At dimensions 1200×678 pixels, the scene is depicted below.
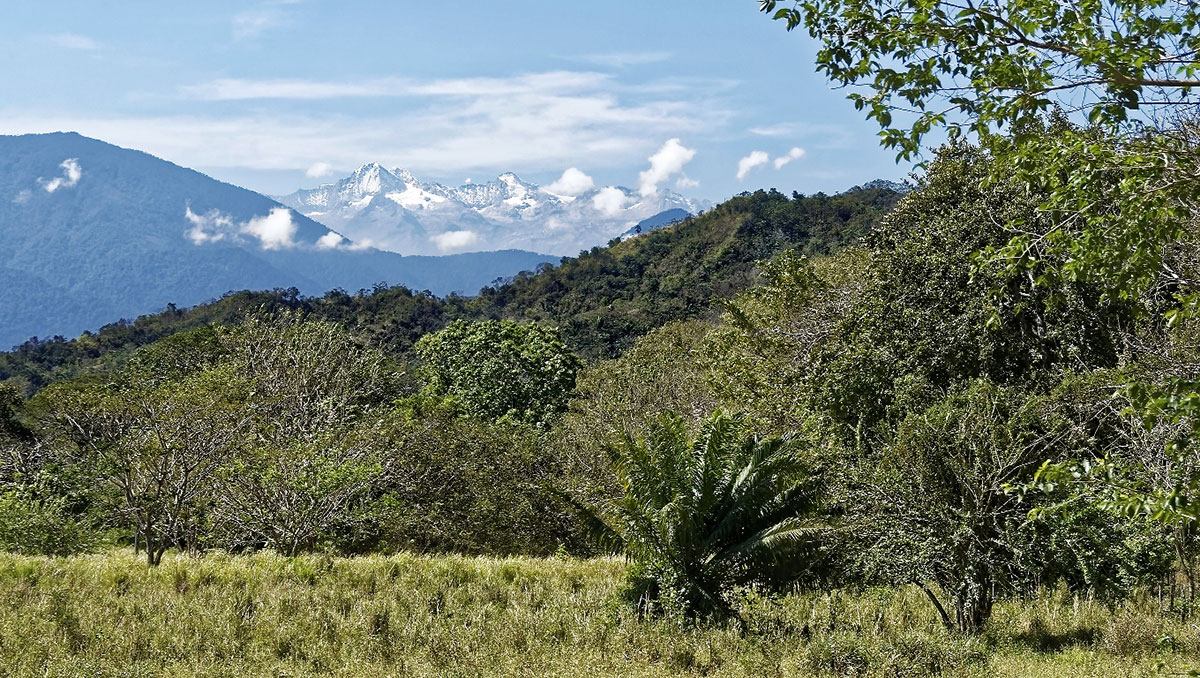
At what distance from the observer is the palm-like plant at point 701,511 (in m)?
10.5

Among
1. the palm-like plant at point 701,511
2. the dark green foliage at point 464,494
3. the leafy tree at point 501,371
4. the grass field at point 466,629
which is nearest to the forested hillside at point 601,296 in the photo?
the leafy tree at point 501,371

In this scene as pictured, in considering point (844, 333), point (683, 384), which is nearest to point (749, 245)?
point (683, 384)

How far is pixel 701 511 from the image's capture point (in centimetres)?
1067

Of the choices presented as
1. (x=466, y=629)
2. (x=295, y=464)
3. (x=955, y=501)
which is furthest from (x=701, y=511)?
(x=295, y=464)

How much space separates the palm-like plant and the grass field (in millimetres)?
546

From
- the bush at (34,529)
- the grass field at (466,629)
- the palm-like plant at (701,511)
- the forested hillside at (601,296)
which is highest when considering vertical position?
the forested hillside at (601,296)

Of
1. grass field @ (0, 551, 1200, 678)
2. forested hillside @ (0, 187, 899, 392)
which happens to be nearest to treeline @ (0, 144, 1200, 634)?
grass field @ (0, 551, 1200, 678)

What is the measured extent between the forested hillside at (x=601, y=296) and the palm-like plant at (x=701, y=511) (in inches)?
2209

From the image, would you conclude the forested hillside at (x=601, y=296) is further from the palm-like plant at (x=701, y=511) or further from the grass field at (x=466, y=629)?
the palm-like plant at (x=701, y=511)

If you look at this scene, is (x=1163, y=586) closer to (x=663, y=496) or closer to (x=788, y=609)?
(x=788, y=609)

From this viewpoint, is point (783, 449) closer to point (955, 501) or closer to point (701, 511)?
point (701, 511)

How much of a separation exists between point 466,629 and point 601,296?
94.9m

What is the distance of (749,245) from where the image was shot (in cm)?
10850

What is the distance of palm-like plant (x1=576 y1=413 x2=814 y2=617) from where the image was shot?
10523mm
